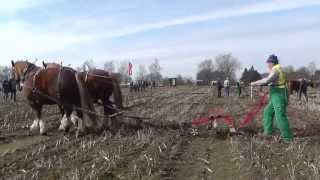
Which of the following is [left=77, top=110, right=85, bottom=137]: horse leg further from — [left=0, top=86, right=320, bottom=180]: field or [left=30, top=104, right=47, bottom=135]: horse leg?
[left=30, top=104, right=47, bottom=135]: horse leg

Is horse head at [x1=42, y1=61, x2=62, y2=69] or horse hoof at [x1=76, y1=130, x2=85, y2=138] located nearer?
horse hoof at [x1=76, y1=130, x2=85, y2=138]

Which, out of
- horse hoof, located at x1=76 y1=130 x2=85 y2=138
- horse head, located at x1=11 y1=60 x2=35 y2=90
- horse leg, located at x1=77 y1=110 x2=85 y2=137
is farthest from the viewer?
horse head, located at x1=11 y1=60 x2=35 y2=90

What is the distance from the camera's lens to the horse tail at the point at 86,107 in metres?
13.5

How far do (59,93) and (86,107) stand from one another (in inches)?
30.6

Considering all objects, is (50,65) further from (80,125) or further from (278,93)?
(278,93)

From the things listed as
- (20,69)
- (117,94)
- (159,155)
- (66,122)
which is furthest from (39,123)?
(159,155)

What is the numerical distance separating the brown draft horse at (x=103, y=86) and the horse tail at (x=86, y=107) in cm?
68

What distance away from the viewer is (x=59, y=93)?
13688 millimetres

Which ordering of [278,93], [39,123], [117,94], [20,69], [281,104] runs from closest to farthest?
[281,104] < [278,93] < [39,123] < [117,94] < [20,69]

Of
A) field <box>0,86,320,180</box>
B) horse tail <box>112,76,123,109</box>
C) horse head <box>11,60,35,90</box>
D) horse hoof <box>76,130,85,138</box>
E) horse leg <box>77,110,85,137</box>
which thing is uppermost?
horse head <box>11,60,35,90</box>

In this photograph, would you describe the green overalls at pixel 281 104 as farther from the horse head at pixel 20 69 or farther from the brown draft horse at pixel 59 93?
the horse head at pixel 20 69

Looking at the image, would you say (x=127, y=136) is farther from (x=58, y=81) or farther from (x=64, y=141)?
(x=58, y=81)

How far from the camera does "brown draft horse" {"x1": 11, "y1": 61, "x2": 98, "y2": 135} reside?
1360cm

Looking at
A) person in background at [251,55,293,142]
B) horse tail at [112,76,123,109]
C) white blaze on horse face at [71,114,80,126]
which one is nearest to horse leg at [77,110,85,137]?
white blaze on horse face at [71,114,80,126]
